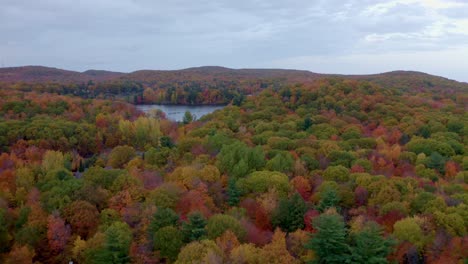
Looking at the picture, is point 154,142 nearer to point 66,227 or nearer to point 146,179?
point 146,179

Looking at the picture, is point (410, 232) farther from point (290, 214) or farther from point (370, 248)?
point (290, 214)

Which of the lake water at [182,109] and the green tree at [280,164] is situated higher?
the green tree at [280,164]

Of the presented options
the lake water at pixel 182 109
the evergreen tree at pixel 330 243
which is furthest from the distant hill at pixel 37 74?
the evergreen tree at pixel 330 243

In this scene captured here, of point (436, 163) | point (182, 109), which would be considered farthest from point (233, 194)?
point (182, 109)

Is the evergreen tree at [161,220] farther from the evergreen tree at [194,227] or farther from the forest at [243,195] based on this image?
the evergreen tree at [194,227]

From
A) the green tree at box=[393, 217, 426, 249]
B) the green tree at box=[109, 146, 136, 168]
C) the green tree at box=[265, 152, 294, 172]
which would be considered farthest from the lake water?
the green tree at box=[393, 217, 426, 249]
